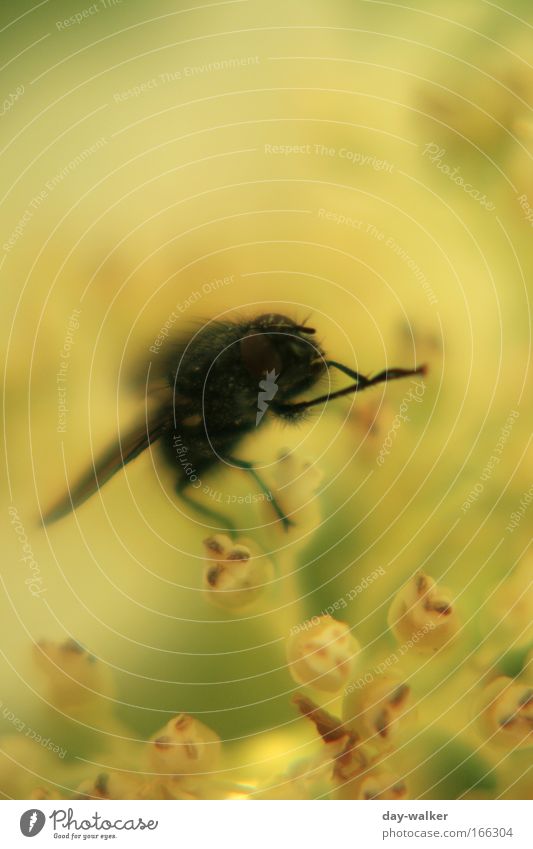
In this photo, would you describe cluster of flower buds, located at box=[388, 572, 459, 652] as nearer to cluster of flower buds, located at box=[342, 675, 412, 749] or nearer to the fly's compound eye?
cluster of flower buds, located at box=[342, 675, 412, 749]

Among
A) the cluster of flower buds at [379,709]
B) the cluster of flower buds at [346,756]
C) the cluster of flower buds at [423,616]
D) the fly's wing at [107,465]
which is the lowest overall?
the cluster of flower buds at [346,756]

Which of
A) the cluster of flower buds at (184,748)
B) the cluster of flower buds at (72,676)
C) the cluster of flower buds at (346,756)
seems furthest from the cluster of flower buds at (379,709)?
the cluster of flower buds at (72,676)

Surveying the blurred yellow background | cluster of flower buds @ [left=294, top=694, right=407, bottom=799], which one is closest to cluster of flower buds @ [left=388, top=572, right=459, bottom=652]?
the blurred yellow background

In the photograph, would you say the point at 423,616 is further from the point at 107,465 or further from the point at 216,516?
the point at 107,465

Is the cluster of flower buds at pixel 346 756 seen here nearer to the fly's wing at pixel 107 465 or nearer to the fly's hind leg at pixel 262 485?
the fly's hind leg at pixel 262 485
